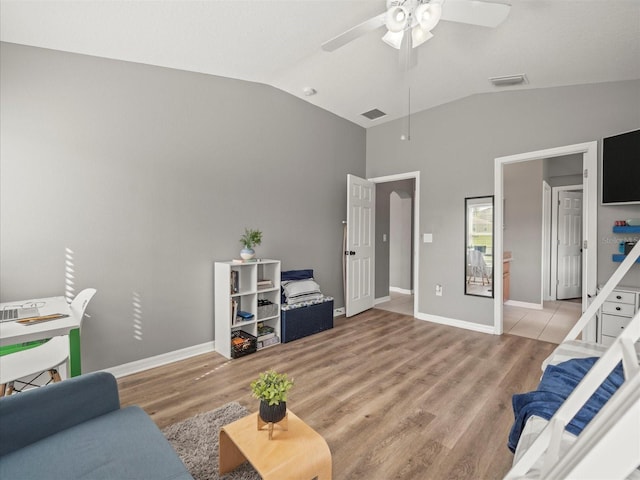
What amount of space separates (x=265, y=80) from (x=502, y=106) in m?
2.92

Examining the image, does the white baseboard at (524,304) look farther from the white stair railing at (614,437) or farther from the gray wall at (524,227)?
the white stair railing at (614,437)

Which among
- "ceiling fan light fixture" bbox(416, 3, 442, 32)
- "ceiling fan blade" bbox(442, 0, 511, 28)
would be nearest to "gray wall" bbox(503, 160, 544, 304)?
"ceiling fan blade" bbox(442, 0, 511, 28)

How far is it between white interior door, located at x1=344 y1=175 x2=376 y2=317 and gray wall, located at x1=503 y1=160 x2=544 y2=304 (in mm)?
2660

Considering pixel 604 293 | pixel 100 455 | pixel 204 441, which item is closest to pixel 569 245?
pixel 604 293

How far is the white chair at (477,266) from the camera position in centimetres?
395

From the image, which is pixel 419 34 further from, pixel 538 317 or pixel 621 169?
pixel 538 317

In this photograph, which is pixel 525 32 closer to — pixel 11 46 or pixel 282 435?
pixel 282 435

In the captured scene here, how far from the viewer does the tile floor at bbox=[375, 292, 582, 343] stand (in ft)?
12.6

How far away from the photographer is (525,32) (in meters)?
2.52

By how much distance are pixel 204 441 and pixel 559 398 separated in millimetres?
1864

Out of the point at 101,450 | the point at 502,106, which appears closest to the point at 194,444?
the point at 101,450

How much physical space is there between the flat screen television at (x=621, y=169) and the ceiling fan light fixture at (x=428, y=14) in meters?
2.33

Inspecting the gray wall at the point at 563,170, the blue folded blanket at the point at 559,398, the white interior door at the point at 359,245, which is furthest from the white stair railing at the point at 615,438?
the gray wall at the point at 563,170

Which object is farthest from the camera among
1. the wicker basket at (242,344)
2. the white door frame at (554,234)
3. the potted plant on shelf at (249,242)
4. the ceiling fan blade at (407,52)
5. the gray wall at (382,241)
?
the white door frame at (554,234)
